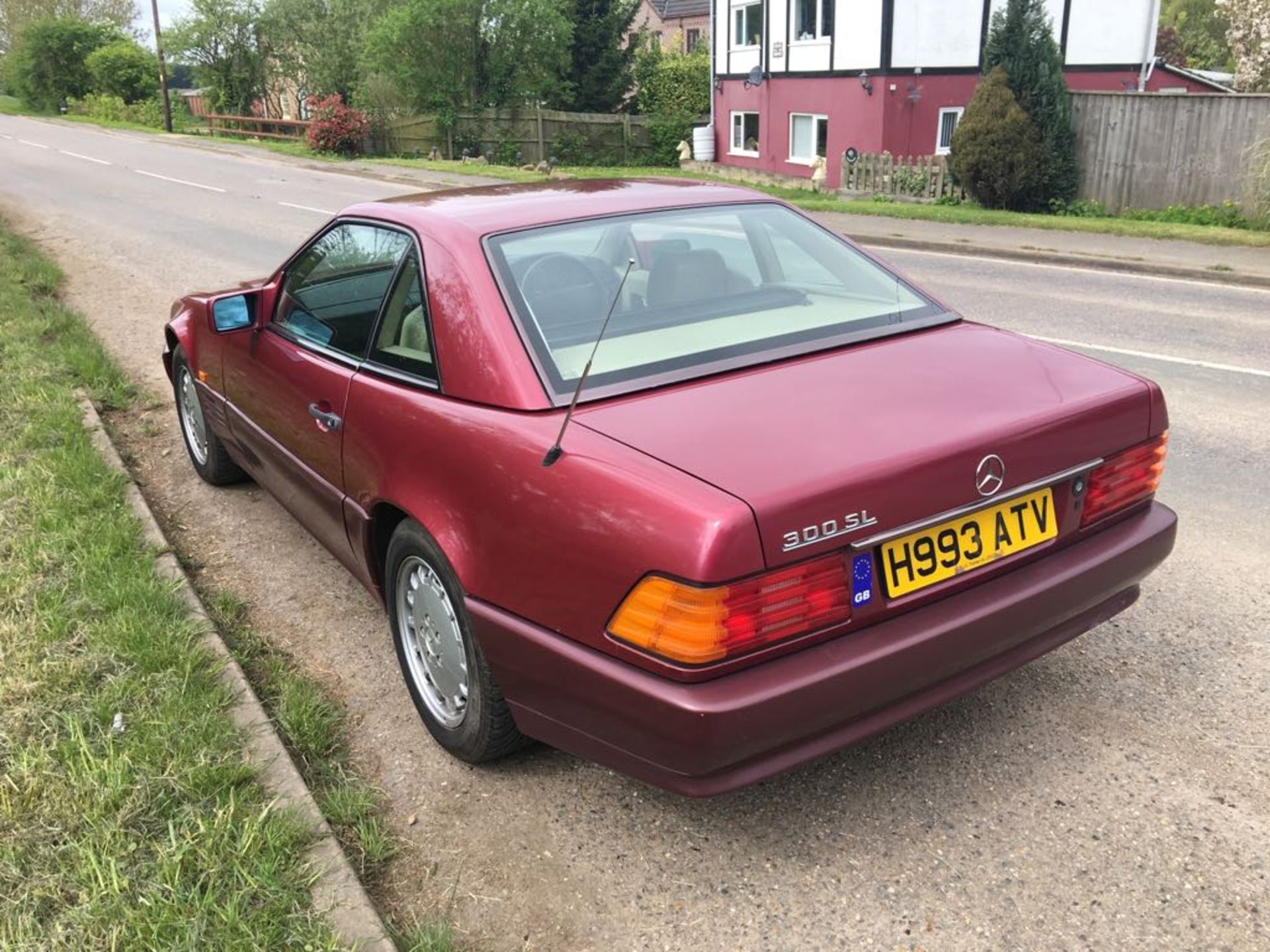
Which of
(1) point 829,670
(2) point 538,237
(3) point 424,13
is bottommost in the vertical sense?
(1) point 829,670

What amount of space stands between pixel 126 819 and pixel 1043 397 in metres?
2.61

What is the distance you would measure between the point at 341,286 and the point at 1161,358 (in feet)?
20.1

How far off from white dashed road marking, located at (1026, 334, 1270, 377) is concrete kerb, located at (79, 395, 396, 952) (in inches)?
215

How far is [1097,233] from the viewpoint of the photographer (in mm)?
14453

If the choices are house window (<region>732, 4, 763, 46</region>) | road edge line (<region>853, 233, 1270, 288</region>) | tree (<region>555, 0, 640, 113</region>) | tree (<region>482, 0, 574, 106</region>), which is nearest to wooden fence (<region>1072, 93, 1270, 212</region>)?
road edge line (<region>853, 233, 1270, 288</region>)

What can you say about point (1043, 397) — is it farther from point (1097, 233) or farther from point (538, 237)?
point (1097, 233)

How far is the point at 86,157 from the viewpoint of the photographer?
30.4 metres

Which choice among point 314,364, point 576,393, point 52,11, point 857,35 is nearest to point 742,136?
point 857,35

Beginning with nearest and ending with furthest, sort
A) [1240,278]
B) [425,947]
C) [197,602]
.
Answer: [425,947]
[197,602]
[1240,278]

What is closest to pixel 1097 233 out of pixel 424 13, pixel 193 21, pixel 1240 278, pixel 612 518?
pixel 1240 278

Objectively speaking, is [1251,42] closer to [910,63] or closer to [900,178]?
[910,63]

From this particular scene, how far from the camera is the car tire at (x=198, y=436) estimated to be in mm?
5258

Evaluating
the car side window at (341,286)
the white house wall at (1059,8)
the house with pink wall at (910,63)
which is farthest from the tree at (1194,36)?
the car side window at (341,286)

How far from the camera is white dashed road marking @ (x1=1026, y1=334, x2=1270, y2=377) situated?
7180 mm
